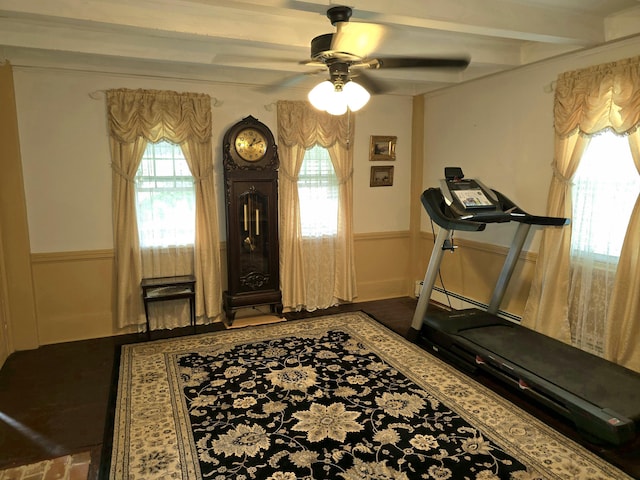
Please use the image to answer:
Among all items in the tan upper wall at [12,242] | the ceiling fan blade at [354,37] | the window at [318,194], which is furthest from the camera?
the window at [318,194]

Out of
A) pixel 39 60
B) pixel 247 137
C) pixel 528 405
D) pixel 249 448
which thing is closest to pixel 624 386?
pixel 528 405

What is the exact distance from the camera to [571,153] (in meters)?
3.57

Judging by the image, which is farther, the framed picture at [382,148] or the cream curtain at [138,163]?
the framed picture at [382,148]

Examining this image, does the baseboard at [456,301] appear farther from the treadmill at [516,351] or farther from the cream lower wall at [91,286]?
the treadmill at [516,351]

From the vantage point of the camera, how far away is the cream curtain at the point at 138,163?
4.15m

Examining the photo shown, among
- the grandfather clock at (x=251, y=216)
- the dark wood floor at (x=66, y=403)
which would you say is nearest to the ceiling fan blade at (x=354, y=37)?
the grandfather clock at (x=251, y=216)

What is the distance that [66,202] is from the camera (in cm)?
413

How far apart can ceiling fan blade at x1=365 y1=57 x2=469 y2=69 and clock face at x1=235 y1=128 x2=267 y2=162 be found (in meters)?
2.21

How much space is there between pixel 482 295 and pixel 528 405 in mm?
1796

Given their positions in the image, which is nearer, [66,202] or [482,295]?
[66,202]

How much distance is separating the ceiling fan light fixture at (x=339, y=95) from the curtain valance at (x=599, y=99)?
6.73 ft

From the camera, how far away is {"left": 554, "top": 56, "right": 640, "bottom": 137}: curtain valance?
3.11 metres

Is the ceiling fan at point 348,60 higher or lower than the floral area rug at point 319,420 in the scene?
higher

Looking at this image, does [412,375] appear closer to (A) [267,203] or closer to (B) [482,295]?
(B) [482,295]
